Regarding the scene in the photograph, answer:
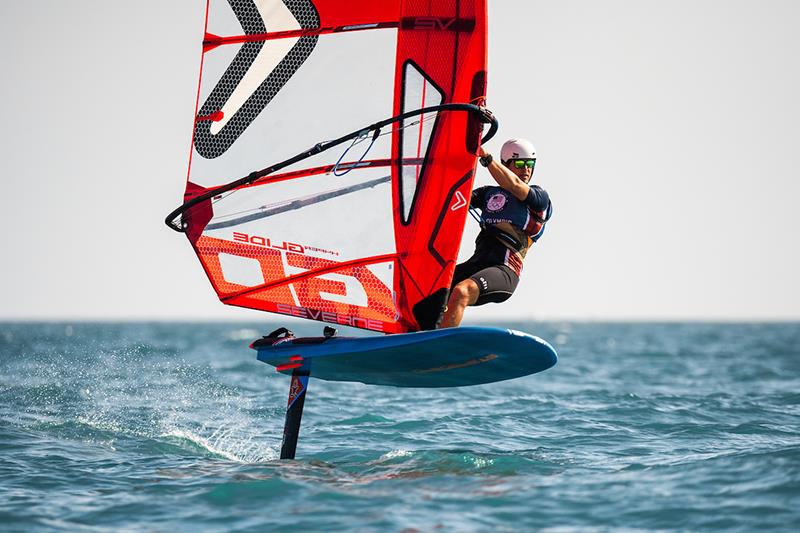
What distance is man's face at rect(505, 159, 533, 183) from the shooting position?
776 centimetres

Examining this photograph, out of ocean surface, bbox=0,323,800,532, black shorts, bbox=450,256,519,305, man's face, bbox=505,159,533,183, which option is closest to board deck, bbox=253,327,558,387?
black shorts, bbox=450,256,519,305

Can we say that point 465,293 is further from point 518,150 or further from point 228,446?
point 228,446

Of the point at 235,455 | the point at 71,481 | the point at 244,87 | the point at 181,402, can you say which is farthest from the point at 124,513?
the point at 181,402

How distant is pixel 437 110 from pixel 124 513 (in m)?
3.49

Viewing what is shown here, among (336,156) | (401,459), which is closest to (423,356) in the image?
(401,459)

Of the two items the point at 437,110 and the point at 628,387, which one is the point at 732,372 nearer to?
the point at 628,387

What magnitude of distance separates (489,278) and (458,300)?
33cm

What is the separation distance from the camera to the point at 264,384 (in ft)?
52.2

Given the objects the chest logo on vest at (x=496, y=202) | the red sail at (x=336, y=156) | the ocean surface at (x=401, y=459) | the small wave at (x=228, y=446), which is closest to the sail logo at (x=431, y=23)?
the red sail at (x=336, y=156)

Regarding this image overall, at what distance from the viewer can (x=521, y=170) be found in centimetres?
778

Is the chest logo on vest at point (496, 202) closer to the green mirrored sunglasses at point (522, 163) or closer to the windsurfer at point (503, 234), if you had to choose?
the windsurfer at point (503, 234)

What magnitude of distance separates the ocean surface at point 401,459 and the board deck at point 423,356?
0.72m

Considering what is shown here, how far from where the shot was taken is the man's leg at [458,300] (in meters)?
7.61

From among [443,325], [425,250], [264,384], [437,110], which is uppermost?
[437,110]
